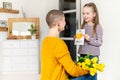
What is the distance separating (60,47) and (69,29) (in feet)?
8.97

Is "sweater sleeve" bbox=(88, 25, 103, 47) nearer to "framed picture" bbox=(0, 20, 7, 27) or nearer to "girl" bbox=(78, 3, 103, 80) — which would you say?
"girl" bbox=(78, 3, 103, 80)

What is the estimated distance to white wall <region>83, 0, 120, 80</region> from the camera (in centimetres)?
312

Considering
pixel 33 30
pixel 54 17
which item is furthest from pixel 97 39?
pixel 33 30

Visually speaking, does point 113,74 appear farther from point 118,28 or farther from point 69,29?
point 69,29

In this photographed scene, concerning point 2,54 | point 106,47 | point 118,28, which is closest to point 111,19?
point 118,28

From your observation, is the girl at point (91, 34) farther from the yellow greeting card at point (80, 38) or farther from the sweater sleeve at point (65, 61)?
the sweater sleeve at point (65, 61)

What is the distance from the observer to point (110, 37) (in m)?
3.25

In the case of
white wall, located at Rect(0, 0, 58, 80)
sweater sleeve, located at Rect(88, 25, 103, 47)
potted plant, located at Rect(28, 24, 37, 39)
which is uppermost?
white wall, located at Rect(0, 0, 58, 80)

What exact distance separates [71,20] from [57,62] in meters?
2.68

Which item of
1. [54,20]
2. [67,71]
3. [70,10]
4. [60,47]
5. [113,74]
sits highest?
[70,10]

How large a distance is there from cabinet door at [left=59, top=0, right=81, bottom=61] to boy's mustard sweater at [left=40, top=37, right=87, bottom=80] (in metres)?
2.28

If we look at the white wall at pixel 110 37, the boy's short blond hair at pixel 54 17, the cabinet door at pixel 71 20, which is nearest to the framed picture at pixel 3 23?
the cabinet door at pixel 71 20

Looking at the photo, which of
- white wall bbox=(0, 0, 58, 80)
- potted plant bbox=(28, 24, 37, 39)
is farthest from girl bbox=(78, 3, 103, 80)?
white wall bbox=(0, 0, 58, 80)

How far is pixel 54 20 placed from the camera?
5.93ft
